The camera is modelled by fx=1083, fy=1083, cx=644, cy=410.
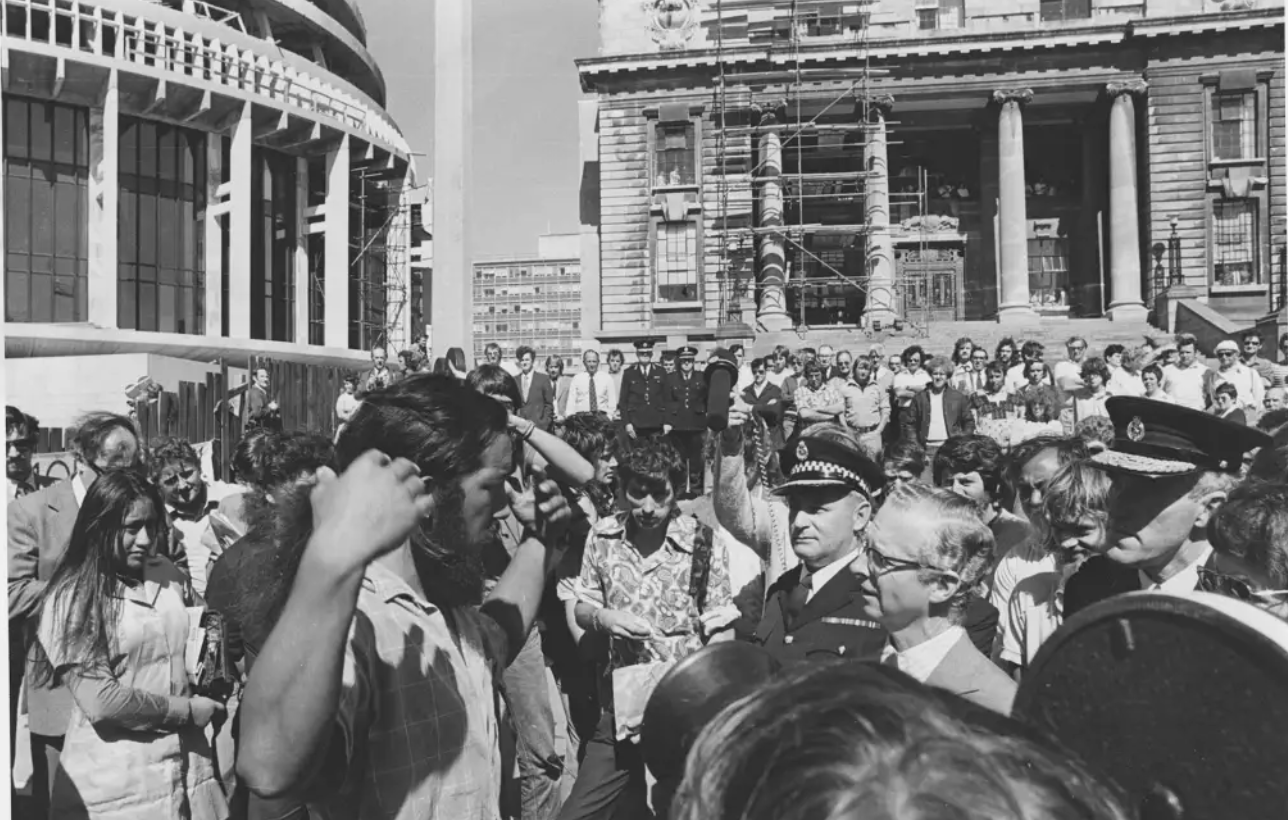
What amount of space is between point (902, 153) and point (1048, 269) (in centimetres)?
695

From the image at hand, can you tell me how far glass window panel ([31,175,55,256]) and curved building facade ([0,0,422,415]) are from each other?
0.12 feet

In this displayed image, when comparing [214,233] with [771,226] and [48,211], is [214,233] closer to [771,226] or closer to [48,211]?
[48,211]

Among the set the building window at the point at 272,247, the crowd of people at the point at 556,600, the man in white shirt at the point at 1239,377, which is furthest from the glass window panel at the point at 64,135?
the man in white shirt at the point at 1239,377

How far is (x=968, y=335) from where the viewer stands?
3156 centimetres

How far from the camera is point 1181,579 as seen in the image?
299cm

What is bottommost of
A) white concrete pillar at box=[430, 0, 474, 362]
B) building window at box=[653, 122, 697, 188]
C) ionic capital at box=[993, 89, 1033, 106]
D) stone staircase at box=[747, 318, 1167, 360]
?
white concrete pillar at box=[430, 0, 474, 362]

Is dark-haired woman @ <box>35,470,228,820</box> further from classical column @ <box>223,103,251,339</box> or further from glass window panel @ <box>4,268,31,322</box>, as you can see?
classical column @ <box>223,103,251,339</box>

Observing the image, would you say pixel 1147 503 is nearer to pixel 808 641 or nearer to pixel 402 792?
pixel 808 641

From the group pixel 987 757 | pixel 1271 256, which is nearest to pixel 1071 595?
pixel 987 757

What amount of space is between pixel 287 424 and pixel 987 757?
16795 millimetres

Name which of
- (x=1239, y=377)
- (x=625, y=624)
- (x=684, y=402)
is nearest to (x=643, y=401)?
(x=684, y=402)

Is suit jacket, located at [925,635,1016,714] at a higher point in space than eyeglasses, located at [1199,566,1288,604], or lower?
lower

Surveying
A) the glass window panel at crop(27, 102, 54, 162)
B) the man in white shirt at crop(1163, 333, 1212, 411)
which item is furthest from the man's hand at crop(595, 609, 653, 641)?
the glass window panel at crop(27, 102, 54, 162)

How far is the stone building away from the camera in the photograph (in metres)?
34.8
